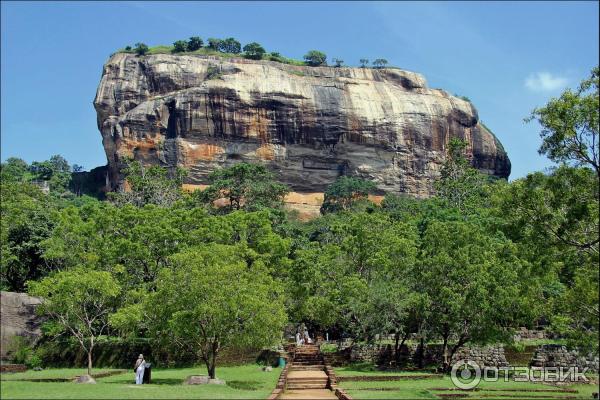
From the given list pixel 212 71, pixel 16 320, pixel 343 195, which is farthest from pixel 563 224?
pixel 212 71

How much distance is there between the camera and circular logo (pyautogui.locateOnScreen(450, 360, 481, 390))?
22500mm

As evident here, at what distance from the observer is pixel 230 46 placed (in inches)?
4031

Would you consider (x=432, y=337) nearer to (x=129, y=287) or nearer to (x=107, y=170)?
(x=129, y=287)

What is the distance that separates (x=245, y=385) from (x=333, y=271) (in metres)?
14.1

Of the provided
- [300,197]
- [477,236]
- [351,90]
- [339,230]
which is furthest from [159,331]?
[351,90]

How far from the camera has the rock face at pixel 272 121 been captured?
83.2 metres

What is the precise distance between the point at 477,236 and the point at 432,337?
547 centimetres

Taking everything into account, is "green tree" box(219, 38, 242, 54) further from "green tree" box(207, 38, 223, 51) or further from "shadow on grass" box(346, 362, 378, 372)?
"shadow on grass" box(346, 362, 378, 372)

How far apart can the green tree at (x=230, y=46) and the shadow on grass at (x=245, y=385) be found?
8578cm

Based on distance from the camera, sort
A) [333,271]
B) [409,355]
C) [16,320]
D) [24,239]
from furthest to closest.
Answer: [24,239] < [333,271] < [16,320] < [409,355]

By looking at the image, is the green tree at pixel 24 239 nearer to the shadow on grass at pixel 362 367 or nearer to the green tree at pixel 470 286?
the shadow on grass at pixel 362 367

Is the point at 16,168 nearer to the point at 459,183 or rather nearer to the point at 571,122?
the point at 459,183

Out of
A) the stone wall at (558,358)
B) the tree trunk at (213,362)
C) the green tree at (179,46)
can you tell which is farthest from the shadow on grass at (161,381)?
the green tree at (179,46)

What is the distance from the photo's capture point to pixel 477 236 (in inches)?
1178
